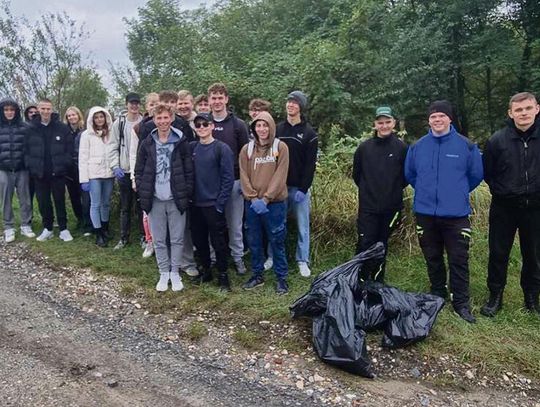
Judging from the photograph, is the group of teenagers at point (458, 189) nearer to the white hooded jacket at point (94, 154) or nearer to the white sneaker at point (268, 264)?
the white sneaker at point (268, 264)

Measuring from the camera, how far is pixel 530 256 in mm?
4391

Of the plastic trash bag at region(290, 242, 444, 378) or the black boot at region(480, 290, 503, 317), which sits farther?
the black boot at region(480, 290, 503, 317)

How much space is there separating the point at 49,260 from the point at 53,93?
6.20 meters

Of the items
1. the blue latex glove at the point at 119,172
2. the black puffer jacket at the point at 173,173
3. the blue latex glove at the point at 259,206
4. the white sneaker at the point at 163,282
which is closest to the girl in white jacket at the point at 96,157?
the blue latex glove at the point at 119,172

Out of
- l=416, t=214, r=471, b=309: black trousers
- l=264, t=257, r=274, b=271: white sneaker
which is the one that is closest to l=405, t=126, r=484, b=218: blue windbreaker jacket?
l=416, t=214, r=471, b=309: black trousers

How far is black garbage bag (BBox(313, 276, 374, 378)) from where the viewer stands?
3.58 meters

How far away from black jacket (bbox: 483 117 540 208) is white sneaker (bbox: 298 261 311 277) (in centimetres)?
198

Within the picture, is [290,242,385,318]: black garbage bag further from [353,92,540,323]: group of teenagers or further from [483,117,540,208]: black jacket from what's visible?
[483,117,540,208]: black jacket

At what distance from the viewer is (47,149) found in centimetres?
656

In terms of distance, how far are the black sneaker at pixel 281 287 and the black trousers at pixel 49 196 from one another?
347 centimetres

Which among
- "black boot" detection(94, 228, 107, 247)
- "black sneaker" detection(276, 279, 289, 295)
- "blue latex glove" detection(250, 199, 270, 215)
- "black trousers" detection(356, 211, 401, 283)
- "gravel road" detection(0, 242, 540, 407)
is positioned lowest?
"gravel road" detection(0, 242, 540, 407)

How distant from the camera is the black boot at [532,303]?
4.47 metres

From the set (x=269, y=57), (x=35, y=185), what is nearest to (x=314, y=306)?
(x=35, y=185)

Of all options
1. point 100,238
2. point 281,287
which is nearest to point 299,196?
point 281,287
